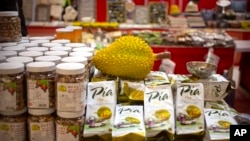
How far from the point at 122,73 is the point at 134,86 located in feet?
0.32

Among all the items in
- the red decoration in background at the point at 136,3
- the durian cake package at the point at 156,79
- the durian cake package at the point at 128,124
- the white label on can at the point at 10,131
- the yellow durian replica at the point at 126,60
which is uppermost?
the red decoration in background at the point at 136,3

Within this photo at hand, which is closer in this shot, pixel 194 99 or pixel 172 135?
pixel 172 135

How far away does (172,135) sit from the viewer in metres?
1.23

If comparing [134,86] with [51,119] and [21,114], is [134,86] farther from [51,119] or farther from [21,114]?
[21,114]

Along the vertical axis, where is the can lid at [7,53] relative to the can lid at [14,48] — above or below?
below

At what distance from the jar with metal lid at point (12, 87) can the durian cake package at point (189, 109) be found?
660mm

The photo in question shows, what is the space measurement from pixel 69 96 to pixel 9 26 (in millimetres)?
674

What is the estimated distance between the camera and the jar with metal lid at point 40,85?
1.21 m

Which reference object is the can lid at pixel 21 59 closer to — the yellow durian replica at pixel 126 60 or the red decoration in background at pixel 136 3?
the yellow durian replica at pixel 126 60

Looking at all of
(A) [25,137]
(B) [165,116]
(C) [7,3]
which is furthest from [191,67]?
(C) [7,3]

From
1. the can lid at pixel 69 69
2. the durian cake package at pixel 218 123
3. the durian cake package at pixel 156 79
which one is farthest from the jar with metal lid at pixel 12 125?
the durian cake package at pixel 218 123

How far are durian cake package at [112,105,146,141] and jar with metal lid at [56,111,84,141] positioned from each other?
152 millimetres

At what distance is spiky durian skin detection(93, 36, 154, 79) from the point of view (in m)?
1.47

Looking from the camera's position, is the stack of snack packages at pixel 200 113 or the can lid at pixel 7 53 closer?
the stack of snack packages at pixel 200 113
